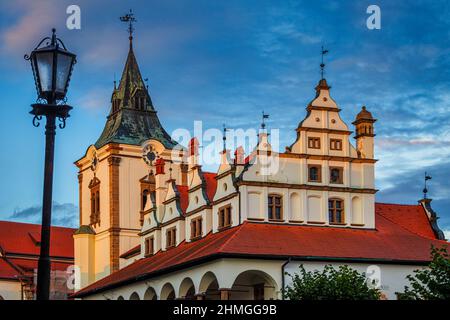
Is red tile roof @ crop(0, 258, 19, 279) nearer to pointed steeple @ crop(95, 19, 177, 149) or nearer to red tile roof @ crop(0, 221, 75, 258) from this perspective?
red tile roof @ crop(0, 221, 75, 258)

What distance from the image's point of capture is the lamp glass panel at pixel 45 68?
1373cm

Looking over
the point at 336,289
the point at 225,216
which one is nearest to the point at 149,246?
the point at 225,216

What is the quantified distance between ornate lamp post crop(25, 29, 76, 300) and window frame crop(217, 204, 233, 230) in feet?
119

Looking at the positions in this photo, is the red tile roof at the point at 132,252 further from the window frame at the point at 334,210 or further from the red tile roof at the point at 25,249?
the window frame at the point at 334,210

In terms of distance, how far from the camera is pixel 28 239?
8625 centimetres

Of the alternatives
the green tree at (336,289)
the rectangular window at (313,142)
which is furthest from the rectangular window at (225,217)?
the green tree at (336,289)

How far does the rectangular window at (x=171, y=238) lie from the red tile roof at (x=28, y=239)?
91.0ft

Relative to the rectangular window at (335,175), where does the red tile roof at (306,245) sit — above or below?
A: below

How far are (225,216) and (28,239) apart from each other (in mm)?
39606

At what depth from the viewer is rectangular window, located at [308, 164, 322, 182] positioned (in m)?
51.1

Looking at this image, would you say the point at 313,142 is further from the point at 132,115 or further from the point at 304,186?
the point at 132,115

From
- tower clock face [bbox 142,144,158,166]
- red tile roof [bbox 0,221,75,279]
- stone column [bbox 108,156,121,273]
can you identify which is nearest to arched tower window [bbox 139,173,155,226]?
tower clock face [bbox 142,144,158,166]
